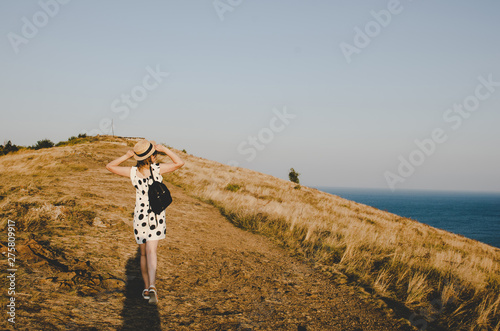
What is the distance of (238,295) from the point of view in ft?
15.3

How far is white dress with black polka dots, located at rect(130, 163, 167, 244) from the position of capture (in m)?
4.16

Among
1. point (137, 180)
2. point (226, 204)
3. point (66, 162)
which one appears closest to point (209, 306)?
point (137, 180)

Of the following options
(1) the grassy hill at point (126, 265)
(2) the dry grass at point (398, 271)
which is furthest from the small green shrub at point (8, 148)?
(2) the dry grass at point (398, 271)

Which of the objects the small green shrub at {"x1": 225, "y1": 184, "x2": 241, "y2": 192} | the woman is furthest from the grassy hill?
the small green shrub at {"x1": 225, "y1": 184, "x2": 241, "y2": 192}

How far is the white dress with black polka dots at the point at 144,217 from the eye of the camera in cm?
Result: 416

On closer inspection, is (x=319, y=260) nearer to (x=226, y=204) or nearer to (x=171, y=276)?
(x=171, y=276)

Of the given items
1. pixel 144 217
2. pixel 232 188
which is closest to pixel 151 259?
pixel 144 217

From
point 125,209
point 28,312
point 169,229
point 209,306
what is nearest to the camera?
point 28,312

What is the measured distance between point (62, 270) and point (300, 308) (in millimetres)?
3727

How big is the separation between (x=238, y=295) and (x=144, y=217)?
6.51 feet

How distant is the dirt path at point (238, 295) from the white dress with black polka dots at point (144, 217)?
36.1 inches

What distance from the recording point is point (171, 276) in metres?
5.06

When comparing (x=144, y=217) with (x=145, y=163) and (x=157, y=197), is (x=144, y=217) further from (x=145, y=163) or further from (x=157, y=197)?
(x=145, y=163)

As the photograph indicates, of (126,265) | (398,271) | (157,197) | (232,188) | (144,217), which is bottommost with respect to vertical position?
(398,271)
